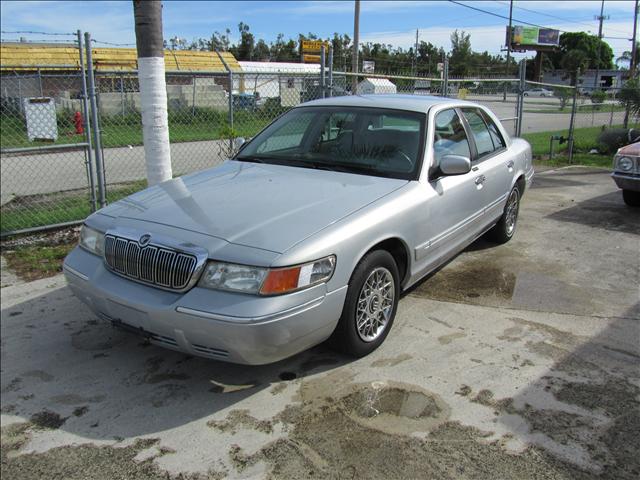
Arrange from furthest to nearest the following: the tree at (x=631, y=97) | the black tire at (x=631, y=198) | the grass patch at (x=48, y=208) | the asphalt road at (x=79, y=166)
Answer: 1. the tree at (x=631, y=97)
2. the asphalt road at (x=79, y=166)
3. the black tire at (x=631, y=198)
4. the grass patch at (x=48, y=208)

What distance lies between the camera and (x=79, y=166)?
12477 millimetres

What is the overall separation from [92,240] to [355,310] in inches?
70.7

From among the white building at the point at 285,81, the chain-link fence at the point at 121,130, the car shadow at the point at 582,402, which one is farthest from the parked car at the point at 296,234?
the white building at the point at 285,81

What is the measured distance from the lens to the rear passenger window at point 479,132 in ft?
17.8

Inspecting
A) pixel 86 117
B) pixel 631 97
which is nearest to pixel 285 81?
pixel 86 117

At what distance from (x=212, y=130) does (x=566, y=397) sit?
39.8 ft

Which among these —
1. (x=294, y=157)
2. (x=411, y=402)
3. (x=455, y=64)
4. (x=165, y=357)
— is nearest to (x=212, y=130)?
(x=294, y=157)

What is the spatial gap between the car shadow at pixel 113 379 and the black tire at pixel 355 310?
0.52ft

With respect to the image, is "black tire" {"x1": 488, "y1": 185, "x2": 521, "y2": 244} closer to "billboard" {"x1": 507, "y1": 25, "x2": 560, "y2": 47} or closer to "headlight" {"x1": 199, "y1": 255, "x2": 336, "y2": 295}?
"headlight" {"x1": 199, "y1": 255, "x2": 336, "y2": 295}

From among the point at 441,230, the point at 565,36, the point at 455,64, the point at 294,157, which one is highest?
the point at 565,36

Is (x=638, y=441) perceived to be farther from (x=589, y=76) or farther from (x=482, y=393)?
(x=589, y=76)

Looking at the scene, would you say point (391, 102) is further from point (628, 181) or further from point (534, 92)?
point (534, 92)

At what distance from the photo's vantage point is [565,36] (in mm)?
104000

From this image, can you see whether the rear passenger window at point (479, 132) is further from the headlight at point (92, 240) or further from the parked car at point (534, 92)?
the parked car at point (534, 92)
